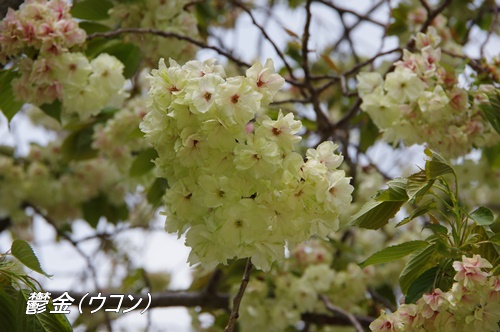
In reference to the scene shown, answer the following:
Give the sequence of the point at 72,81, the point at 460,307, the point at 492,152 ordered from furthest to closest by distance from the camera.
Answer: the point at 492,152
the point at 72,81
the point at 460,307

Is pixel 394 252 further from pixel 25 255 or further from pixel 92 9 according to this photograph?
pixel 92 9

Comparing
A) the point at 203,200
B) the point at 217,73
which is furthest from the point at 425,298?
the point at 217,73

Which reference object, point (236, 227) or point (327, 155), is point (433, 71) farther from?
point (236, 227)

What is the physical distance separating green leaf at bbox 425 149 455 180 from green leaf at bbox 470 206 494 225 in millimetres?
123

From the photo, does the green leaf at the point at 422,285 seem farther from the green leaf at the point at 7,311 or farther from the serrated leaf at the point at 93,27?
the serrated leaf at the point at 93,27

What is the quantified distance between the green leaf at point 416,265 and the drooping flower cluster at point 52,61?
45.5 inches

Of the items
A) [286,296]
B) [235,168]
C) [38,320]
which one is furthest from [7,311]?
[286,296]

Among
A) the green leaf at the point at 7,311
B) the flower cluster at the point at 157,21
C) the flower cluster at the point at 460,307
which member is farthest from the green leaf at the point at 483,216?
the flower cluster at the point at 157,21

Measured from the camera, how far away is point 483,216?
1.63m

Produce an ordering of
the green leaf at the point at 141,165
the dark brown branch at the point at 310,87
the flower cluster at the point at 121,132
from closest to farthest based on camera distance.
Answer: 1. the dark brown branch at the point at 310,87
2. the green leaf at the point at 141,165
3. the flower cluster at the point at 121,132

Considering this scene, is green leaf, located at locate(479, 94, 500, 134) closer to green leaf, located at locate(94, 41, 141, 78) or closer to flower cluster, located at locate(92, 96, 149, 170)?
green leaf, located at locate(94, 41, 141, 78)

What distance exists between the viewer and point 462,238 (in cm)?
169

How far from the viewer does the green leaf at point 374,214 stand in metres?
1.68

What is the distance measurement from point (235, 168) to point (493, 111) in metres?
1.04
